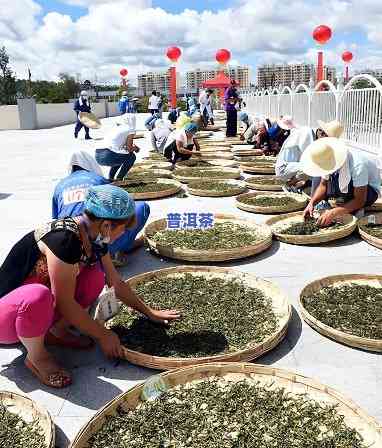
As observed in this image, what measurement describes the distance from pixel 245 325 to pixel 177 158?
5.56m

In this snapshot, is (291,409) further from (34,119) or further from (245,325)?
(34,119)

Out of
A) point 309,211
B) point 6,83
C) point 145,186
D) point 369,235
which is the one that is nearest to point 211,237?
point 309,211

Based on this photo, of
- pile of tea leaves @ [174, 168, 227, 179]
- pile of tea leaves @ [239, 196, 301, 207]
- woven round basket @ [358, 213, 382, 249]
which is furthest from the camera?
pile of tea leaves @ [174, 168, 227, 179]

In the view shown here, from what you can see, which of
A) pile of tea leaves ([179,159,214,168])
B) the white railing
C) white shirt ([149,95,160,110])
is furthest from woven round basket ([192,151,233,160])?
white shirt ([149,95,160,110])

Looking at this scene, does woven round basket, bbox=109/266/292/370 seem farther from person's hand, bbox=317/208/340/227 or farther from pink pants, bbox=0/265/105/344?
person's hand, bbox=317/208/340/227

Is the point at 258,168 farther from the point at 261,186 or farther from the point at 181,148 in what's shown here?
the point at 181,148

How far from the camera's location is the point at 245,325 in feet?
7.46

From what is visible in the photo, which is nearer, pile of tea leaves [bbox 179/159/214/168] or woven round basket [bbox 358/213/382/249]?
woven round basket [bbox 358/213/382/249]

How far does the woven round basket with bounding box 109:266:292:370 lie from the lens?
1970mm

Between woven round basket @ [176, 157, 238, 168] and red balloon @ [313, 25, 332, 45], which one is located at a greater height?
red balloon @ [313, 25, 332, 45]

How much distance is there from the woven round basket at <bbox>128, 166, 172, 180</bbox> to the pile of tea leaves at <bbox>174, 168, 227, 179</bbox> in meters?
0.17

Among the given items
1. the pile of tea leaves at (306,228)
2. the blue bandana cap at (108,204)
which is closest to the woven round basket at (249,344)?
the blue bandana cap at (108,204)

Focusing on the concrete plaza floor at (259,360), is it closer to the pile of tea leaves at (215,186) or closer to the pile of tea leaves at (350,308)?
the pile of tea leaves at (350,308)

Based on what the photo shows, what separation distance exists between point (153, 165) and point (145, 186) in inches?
74.1
